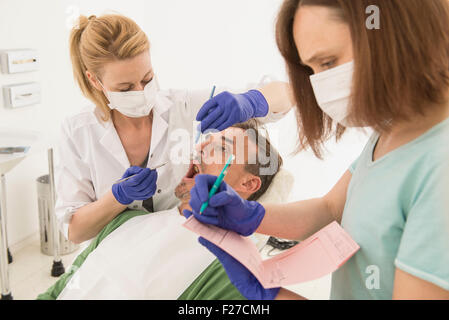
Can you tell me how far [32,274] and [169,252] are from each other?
1289 millimetres

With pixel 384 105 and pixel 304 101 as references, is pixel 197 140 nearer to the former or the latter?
pixel 304 101

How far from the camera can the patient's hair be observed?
1600mm

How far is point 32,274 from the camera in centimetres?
224

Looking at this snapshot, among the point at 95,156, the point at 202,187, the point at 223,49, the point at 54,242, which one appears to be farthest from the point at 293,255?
the point at 54,242

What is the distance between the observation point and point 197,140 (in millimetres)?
1478

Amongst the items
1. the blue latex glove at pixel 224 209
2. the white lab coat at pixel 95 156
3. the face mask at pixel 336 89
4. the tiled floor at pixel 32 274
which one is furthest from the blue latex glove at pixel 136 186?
the tiled floor at pixel 32 274

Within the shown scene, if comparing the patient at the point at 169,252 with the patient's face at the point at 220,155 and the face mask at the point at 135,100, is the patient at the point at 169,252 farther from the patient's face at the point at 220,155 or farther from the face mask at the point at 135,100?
the face mask at the point at 135,100

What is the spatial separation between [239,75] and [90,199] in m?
0.80

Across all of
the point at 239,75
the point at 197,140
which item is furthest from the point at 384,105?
the point at 239,75

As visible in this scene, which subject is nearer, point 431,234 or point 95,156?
point 431,234

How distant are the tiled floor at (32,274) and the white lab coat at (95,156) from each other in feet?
1.74

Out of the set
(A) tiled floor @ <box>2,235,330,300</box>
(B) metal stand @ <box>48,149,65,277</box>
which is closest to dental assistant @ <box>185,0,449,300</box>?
(A) tiled floor @ <box>2,235,330,300</box>

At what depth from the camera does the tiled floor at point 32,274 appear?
202 cm

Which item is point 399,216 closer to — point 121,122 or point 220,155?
point 220,155
